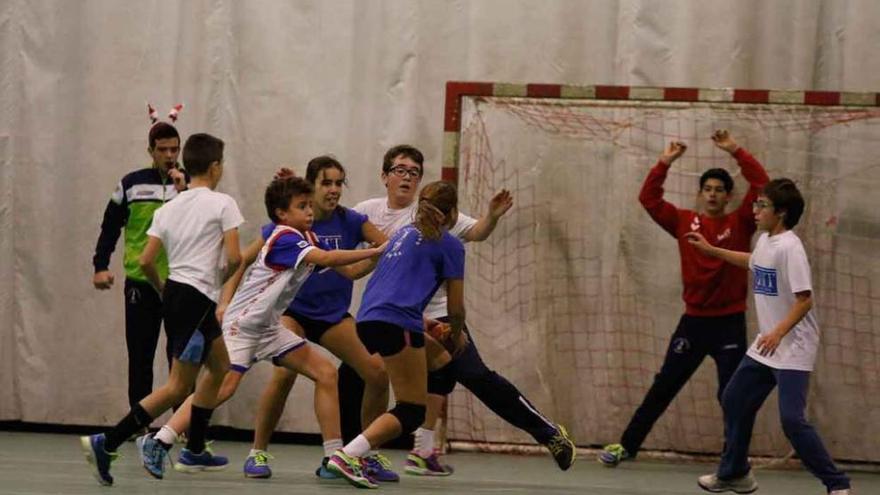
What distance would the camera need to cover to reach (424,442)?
7.99 metres

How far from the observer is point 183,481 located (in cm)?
721

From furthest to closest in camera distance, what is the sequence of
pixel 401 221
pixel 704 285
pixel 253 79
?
pixel 253 79
pixel 704 285
pixel 401 221

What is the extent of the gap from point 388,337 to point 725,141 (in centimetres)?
243

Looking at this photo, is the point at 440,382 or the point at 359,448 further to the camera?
the point at 440,382

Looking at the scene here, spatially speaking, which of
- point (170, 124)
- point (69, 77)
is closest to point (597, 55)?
point (170, 124)

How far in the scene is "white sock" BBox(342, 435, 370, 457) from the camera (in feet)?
23.1

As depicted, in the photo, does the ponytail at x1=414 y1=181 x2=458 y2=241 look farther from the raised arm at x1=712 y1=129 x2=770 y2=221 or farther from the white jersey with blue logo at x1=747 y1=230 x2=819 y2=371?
the raised arm at x1=712 y1=129 x2=770 y2=221

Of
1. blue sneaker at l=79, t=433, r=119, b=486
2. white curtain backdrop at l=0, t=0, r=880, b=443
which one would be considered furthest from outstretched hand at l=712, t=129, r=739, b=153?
blue sneaker at l=79, t=433, r=119, b=486

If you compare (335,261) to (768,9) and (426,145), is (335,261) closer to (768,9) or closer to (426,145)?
(426,145)

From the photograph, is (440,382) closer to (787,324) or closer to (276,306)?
(276,306)

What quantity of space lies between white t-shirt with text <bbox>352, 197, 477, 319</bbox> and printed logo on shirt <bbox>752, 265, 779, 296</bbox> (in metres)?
1.46

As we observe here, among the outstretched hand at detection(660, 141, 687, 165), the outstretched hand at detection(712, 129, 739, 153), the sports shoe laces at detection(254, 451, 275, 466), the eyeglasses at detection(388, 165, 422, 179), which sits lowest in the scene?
the sports shoe laces at detection(254, 451, 275, 466)

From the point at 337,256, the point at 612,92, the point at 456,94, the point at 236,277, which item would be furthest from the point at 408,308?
the point at 612,92

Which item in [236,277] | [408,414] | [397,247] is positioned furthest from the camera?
[236,277]
